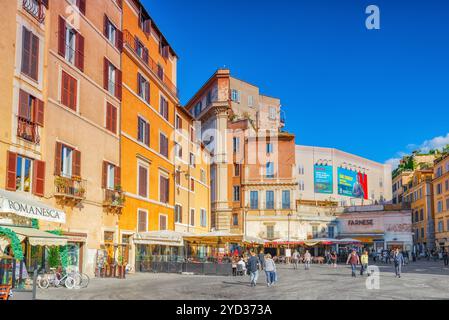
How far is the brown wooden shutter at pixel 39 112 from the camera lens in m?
22.9

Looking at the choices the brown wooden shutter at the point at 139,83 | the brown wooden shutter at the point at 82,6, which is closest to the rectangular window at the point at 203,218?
the brown wooden shutter at the point at 139,83

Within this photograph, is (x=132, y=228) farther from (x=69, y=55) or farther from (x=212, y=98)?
(x=212, y=98)

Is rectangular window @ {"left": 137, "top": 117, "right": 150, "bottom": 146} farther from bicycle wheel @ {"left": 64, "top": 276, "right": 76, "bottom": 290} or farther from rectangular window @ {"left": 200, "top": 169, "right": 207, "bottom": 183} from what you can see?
rectangular window @ {"left": 200, "top": 169, "right": 207, "bottom": 183}

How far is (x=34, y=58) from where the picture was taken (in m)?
23.2

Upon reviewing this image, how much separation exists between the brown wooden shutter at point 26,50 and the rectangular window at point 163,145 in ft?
54.8

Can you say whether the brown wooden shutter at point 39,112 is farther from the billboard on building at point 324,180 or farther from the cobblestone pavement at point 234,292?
the billboard on building at point 324,180

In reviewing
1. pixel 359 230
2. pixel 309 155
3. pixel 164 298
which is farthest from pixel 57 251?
pixel 309 155

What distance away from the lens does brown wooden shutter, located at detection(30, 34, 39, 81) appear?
23.0 metres

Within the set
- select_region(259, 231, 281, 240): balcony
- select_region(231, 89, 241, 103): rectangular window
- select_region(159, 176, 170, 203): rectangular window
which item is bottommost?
select_region(259, 231, 281, 240): balcony

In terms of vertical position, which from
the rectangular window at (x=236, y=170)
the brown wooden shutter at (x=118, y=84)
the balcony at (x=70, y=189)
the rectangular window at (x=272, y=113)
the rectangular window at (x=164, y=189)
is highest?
the rectangular window at (x=272, y=113)

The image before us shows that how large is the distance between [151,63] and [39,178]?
670 inches

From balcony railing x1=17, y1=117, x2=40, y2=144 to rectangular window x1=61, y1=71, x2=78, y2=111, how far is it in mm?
2890

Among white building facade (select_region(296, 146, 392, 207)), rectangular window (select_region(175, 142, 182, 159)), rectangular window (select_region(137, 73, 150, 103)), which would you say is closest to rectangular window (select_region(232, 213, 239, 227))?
white building facade (select_region(296, 146, 392, 207))

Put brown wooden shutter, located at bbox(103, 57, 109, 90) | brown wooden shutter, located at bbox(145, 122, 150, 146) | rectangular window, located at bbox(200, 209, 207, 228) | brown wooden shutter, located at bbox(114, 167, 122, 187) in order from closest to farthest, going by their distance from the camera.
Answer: brown wooden shutter, located at bbox(103, 57, 109, 90), brown wooden shutter, located at bbox(114, 167, 122, 187), brown wooden shutter, located at bbox(145, 122, 150, 146), rectangular window, located at bbox(200, 209, 207, 228)
